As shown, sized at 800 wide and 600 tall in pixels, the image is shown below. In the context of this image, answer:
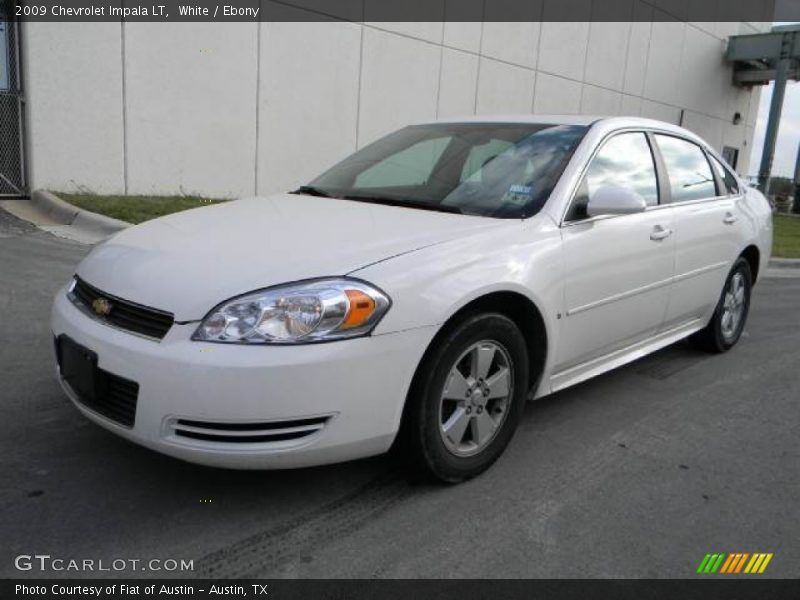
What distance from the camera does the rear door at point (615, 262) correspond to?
3412 millimetres

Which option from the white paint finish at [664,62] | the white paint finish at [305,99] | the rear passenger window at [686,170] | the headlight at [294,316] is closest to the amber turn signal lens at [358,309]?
the headlight at [294,316]

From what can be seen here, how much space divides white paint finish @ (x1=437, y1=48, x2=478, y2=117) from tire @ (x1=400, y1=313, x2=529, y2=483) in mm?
11462

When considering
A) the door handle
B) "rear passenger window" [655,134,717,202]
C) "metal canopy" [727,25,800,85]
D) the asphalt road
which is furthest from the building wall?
the door handle

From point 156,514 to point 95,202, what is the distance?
6.98m

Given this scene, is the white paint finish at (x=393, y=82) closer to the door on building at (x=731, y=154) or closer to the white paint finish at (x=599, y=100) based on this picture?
the white paint finish at (x=599, y=100)

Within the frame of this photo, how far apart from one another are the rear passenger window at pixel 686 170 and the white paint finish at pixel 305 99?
7881mm

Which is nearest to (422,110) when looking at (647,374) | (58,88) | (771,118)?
(58,88)

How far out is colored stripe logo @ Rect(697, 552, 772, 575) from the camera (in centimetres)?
257

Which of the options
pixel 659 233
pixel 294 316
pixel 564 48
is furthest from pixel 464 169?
pixel 564 48

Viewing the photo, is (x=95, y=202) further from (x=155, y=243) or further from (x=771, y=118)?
(x=771, y=118)

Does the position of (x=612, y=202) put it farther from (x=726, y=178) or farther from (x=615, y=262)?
(x=726, y=178)

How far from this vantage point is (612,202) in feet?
11.1

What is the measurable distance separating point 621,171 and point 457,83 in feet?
36.1

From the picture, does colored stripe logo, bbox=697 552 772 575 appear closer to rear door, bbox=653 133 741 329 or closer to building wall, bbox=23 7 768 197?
rear door, bbox=653 133 741 329
